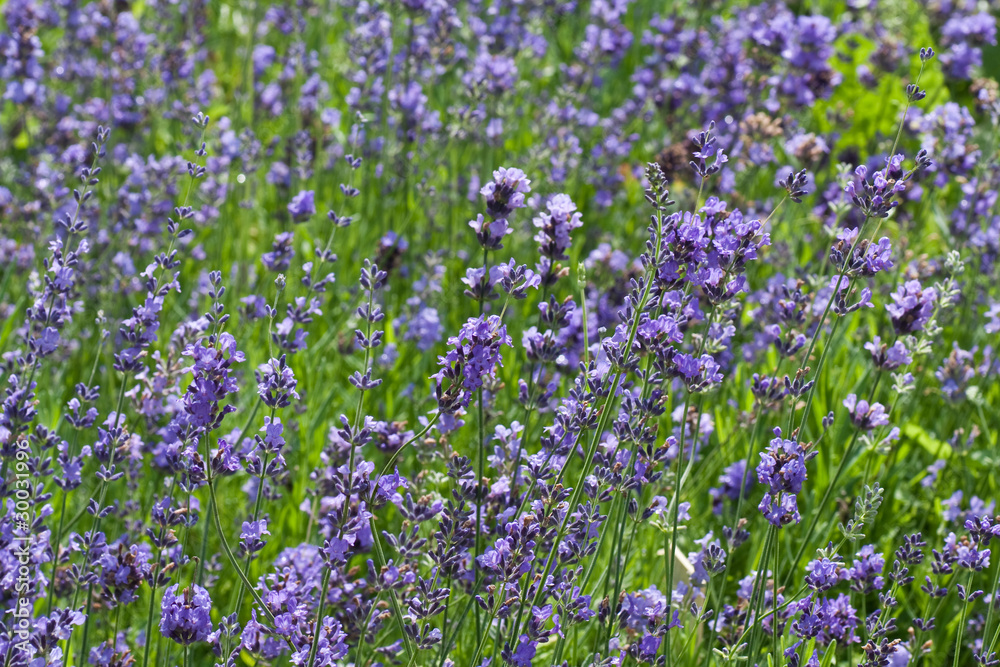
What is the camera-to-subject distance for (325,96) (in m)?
5.20

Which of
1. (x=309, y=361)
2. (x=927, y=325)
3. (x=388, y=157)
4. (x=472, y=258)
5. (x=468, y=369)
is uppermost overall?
(x=388, y=157)

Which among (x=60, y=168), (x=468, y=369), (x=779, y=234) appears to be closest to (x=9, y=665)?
(x=468, y=369)

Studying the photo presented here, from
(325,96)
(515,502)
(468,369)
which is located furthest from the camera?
(325,96)

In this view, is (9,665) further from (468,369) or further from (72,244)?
(72,244)

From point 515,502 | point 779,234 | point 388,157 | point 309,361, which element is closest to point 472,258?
point 388,157

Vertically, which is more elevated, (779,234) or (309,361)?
(779,234)

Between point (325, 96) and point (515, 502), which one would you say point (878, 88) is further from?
point (515, 502)

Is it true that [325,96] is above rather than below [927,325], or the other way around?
above

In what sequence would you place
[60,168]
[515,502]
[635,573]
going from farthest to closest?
1. [60,168]
2. [635,573]
3. [515,502]

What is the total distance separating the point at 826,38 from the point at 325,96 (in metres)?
2.55

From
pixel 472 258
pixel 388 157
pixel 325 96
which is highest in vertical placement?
pixel 325 96

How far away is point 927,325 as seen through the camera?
8.13 ft

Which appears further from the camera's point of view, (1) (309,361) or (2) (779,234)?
(2) (779,234)

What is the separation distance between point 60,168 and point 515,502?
9.43ft
